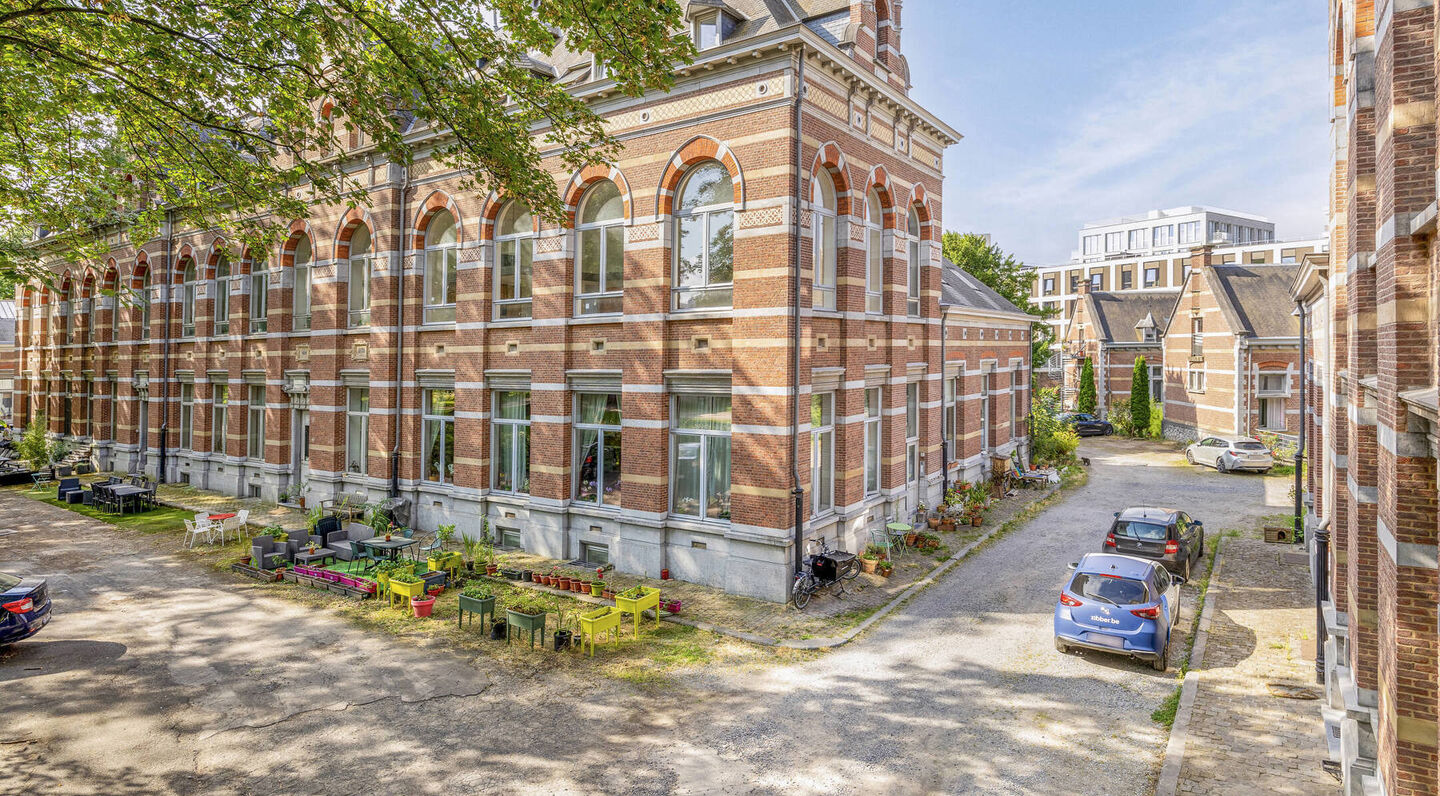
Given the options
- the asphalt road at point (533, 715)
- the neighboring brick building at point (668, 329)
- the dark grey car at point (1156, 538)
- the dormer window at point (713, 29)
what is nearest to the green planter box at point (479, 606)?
the asphalt road at point (533, 715)

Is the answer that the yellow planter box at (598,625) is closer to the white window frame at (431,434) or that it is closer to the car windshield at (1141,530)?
the white window frame at (431,434)

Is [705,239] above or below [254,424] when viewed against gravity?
above

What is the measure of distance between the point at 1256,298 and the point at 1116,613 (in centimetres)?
3456

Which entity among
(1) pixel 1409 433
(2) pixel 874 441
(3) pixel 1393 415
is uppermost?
(3) pixel 1393 415

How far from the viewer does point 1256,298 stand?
3634 centimetres

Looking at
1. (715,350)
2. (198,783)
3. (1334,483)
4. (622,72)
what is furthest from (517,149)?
(1334,483)

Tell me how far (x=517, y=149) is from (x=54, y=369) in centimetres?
3767

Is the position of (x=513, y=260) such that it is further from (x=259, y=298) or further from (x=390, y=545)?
(x=259, y=298)

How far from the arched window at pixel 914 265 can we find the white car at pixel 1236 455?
61.6 feet

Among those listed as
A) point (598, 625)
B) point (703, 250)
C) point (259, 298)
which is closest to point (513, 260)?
point (703, 250)

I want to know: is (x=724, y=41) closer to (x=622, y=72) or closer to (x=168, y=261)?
(x=622, y=72)

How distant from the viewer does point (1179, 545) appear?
14.7m

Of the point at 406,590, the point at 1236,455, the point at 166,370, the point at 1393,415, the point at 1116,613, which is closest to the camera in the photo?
the point at 1393,415

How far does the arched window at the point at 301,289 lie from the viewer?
74.2 ft
